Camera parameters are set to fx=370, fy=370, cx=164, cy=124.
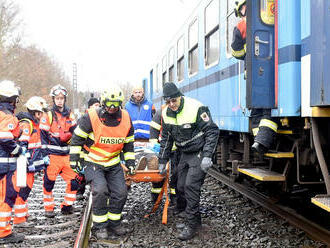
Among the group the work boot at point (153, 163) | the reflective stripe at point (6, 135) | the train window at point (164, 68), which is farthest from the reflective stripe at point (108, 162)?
the train window at point (164, 68)

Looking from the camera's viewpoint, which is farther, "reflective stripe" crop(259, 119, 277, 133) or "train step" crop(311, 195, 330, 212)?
"reflective stripe" crop(259, 119, 277, 133)

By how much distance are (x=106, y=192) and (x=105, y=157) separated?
0.46 meters

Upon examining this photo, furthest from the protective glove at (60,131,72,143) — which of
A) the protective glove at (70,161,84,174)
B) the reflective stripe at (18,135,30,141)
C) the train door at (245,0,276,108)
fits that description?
the train door at (245,0,276,108)

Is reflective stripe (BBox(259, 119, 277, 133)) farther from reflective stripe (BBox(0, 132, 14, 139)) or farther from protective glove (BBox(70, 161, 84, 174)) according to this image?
reflective stripe (BBox(0, 132, 14, 139))

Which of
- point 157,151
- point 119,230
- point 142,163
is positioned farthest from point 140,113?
point 119,230

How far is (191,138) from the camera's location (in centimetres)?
487

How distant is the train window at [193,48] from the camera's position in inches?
328

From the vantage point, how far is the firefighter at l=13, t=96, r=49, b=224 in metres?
5.07

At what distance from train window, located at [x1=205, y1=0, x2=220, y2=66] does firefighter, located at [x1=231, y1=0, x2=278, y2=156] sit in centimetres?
199

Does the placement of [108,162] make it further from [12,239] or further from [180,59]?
[180,59]

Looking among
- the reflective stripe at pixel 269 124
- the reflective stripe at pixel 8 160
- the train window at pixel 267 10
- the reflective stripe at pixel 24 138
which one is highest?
the train window at pixel 267 10

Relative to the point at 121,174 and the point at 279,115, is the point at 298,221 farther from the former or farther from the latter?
the point at 121,174

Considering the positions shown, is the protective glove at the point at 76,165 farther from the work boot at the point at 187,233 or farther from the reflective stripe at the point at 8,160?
the work boot at the point at 187,233

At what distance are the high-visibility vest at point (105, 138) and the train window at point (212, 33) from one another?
2.78m
